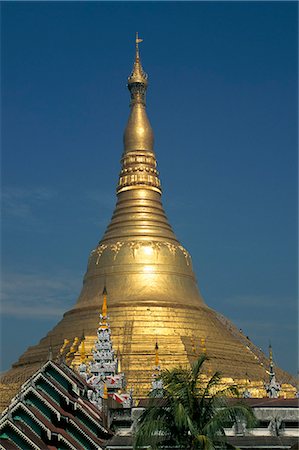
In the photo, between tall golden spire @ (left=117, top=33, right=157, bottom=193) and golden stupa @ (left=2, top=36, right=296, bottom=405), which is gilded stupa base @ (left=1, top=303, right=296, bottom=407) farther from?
tall golden spire @ (left=117, top=33, right=157, bottom=193)

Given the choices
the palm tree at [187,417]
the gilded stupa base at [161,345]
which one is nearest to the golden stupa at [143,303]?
the gilded stupa base at [161,345]

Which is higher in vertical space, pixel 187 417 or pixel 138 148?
pixel 138 148

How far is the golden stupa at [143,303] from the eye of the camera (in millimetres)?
34562

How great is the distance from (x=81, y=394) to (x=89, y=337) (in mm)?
16914

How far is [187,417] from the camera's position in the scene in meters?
12.1

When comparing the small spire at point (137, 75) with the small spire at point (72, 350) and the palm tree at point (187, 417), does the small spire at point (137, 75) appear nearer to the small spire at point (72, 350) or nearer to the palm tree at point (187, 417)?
the small spire at point (72, 350)

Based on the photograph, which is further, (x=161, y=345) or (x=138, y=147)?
(x=138, y=147)

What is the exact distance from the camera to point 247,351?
38188 millimetres

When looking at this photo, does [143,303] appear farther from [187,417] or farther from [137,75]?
[187,417]

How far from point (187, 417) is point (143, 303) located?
2504 centimetres

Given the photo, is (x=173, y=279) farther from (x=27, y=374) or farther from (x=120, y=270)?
(x=27, y=374)

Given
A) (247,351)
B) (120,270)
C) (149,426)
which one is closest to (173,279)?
(120,270)

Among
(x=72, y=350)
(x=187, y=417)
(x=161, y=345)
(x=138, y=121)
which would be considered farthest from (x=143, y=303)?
(x=187, y=417)

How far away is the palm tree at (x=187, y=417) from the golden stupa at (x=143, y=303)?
19.5 metres
